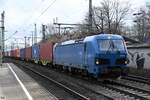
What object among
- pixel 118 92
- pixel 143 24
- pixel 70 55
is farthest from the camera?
pixel 143 24

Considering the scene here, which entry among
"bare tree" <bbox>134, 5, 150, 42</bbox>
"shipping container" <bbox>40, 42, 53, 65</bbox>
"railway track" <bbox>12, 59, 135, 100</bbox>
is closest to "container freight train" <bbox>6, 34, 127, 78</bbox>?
"railway track" <bbox>12, 59, 135, 100</bbox>

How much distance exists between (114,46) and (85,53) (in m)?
2.08

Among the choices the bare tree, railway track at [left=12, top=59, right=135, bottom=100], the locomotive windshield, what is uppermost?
the bare tree

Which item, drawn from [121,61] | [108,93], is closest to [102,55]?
[121,61]

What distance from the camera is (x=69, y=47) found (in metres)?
28.1

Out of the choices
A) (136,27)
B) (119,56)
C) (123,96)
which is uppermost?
(136,27)

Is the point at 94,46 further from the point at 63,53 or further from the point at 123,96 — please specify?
the point at 63,53

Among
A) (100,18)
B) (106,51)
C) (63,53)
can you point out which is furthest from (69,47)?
(100,18)

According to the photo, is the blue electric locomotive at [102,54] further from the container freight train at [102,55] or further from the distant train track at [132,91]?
the distant train track at [132,91]

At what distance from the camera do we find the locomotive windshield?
2133cm

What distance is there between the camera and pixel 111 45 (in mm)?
21531

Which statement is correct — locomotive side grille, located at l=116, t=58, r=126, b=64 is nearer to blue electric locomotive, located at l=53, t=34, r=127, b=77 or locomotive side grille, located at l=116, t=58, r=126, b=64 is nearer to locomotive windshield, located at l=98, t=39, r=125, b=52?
blue electric locomotive, located at l=53, t=34, r=127, b=77

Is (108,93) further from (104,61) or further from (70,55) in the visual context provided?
(70,55)

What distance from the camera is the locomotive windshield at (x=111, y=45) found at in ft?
70.0
